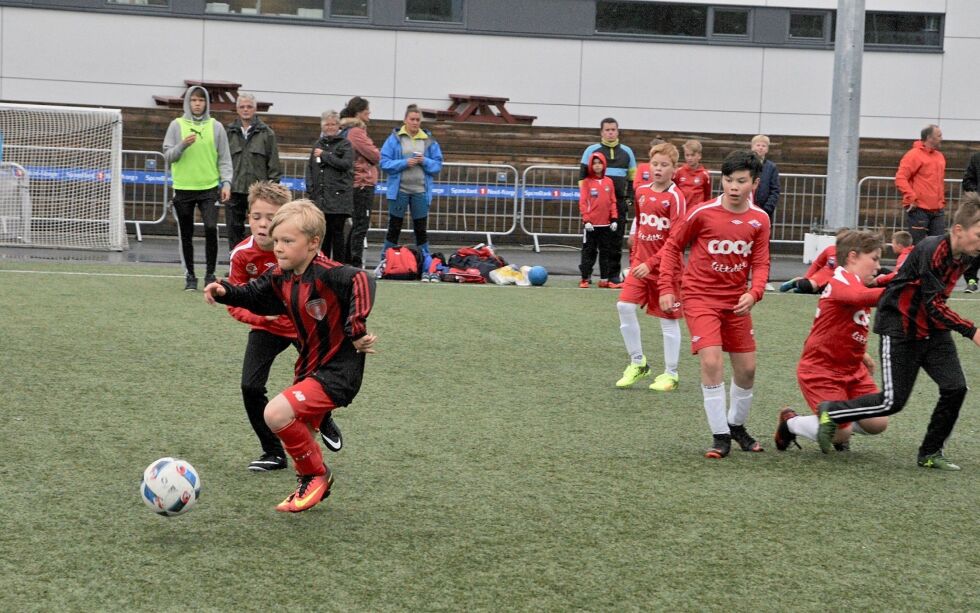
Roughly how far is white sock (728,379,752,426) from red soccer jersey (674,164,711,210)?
4.64 meters

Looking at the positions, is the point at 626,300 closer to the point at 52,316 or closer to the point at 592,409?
the point at 592,409

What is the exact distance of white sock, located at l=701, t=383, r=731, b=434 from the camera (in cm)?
659

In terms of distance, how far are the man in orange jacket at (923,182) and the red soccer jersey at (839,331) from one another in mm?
9652

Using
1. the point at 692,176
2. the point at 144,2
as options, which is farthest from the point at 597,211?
the point at 144,2

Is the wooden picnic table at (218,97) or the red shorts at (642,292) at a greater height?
the wooden picnic table at (218,97)

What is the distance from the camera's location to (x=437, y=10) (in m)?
24.9

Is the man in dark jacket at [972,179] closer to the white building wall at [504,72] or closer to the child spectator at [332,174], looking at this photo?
the child spectator at [332,174]

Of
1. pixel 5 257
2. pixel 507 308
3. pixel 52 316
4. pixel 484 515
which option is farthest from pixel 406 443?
pixel 5 257

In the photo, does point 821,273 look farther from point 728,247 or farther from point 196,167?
point 196,167

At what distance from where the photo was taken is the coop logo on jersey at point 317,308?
5219 mm

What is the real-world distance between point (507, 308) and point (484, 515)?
759 cm

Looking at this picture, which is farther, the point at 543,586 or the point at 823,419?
the point at 823,419

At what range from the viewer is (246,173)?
1345cm

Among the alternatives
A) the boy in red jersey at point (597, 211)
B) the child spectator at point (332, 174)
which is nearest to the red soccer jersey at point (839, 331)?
the child spectator at point (332, 174)
